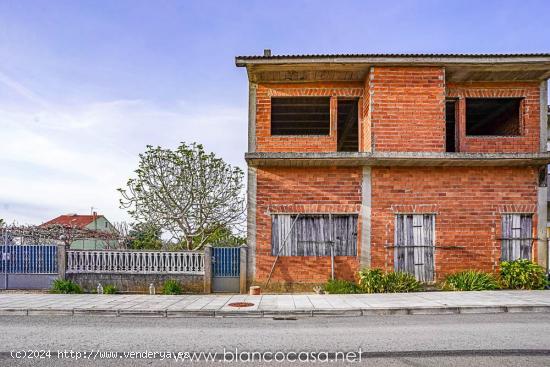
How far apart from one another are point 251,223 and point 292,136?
301 centimetres

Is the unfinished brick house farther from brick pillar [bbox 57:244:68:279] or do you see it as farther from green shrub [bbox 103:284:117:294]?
brick pillar [bbox 57:244:68:279]

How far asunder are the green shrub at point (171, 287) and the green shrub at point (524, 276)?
963 centimetres

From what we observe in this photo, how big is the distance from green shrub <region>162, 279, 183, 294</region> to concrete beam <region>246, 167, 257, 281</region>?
6.89 feet

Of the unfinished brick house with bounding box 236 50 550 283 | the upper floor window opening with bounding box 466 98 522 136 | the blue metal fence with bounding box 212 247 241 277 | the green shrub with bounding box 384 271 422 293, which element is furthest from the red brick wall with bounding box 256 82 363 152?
the upper floor window opening with bounding box 466 98 522 136

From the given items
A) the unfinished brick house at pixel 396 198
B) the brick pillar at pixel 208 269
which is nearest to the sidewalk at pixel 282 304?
the brick pillar at pixel 208 269

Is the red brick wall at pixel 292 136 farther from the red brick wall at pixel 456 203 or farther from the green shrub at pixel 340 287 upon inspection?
the green shrub at pixel 340 287

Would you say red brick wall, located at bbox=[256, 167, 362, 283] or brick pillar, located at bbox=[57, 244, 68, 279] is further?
brick pillar, located at bbox=[57, 244, 68, 279]

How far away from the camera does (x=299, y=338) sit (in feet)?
21.6

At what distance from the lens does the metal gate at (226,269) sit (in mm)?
12438

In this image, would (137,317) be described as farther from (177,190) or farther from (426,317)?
(177,190)

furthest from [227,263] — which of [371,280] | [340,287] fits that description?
[371,280]

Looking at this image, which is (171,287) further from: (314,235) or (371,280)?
(371,280)

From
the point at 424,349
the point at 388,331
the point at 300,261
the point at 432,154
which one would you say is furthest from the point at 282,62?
the point at 424,349

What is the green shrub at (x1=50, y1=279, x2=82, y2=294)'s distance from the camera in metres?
12.2
